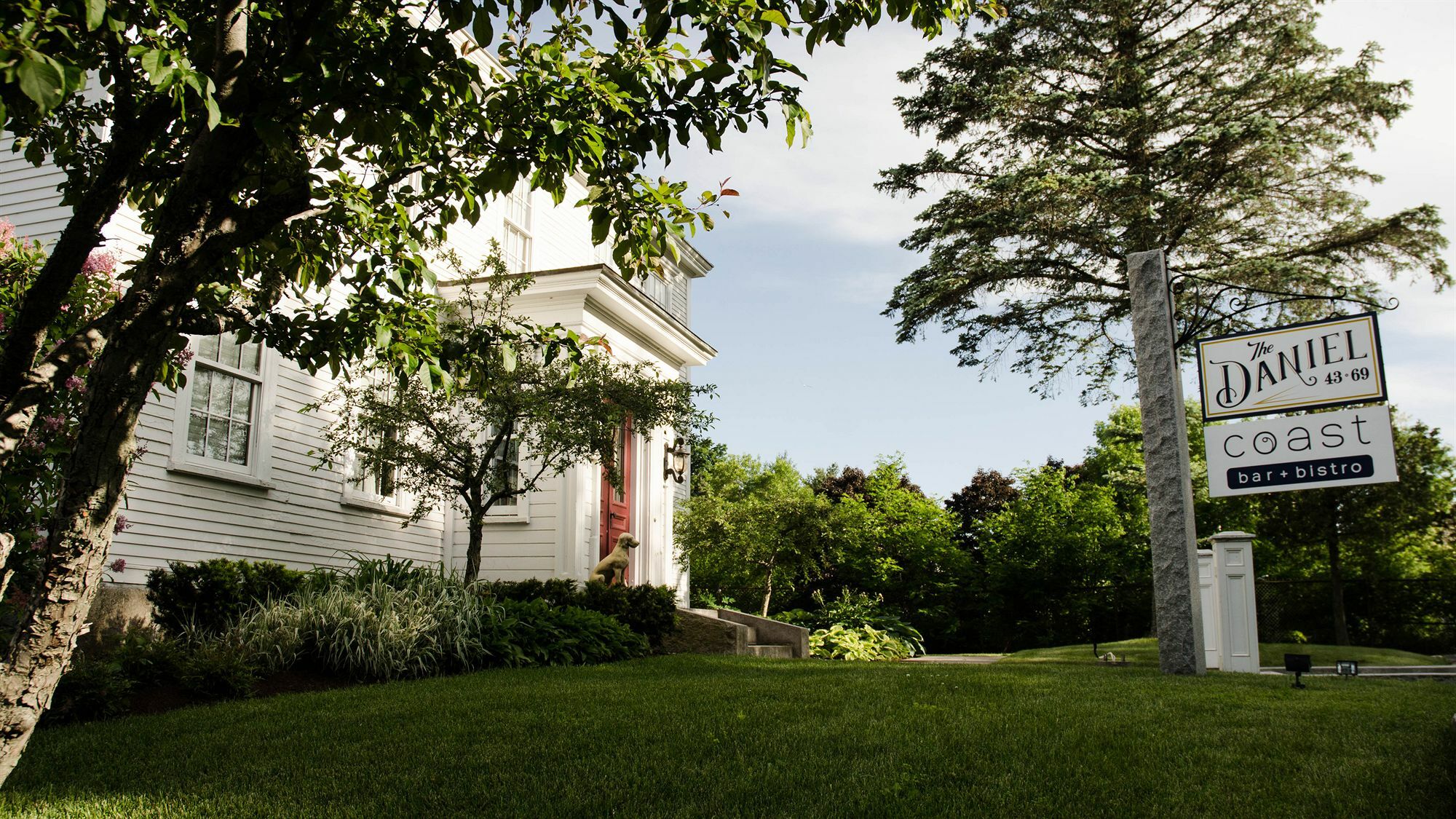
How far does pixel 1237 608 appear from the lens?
9023mm

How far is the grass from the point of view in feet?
39.7

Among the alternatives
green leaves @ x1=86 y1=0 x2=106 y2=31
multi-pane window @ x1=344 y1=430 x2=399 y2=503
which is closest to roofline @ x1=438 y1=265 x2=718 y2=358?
multi-pane window @ x1=344 y1=430 x2=399 y2=503

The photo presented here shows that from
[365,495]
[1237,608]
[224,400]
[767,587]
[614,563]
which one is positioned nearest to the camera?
[224,400]

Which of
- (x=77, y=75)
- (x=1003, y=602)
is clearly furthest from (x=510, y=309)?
(x=1003, y=602)

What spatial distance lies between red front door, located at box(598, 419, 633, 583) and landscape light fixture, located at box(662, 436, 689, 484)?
1.78ft

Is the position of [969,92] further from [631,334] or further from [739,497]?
[739,497]

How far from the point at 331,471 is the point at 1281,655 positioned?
12327 millimetres

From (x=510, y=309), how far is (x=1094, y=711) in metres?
8.49

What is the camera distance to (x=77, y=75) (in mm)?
2014

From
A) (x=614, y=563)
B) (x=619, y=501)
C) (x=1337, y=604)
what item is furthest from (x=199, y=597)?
(x=1337, y=604)

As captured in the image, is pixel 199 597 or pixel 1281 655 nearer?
pixel 199 597

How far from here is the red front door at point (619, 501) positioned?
1213 centimetres

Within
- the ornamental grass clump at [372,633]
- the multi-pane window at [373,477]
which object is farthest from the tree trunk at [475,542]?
the ornamental grass clump at [372,633]

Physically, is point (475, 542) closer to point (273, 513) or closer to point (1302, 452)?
point (273, 513)
